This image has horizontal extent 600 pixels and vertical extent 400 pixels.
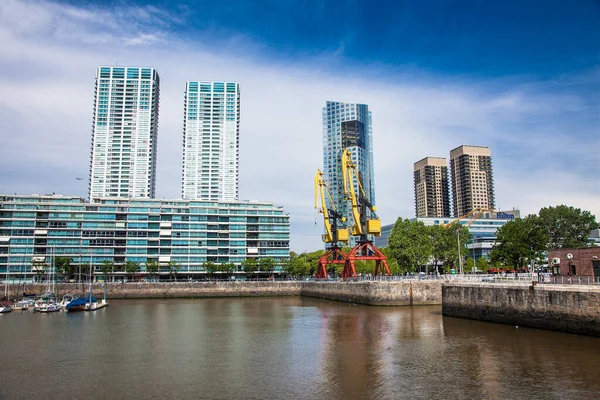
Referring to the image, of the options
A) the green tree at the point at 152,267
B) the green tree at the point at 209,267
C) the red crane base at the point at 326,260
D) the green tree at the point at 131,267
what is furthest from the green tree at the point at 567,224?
the green tree at the point at 131,267

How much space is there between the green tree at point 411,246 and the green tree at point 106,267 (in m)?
82.8

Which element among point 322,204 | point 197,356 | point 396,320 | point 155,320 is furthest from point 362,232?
point 197,356

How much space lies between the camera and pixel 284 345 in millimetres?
44906

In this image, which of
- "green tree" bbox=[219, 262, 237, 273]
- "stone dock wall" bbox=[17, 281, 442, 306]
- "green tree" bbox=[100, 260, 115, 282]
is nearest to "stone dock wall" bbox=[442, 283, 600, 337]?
"stone dock wall" bbox=[17, 281, 442, 306]

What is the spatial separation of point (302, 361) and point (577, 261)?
34216 mm

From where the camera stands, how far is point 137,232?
147 meters

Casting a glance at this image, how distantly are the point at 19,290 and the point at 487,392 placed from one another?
390 ft

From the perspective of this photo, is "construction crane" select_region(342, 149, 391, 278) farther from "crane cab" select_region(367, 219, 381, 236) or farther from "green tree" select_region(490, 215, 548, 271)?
"green tree" select_region(490, 215, 548, 271)

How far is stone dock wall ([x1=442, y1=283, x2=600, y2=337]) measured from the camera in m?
40.1

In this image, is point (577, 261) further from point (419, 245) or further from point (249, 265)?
point (249, 265)

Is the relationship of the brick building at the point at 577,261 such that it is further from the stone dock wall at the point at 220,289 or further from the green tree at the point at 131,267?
the green tree at the point at 131,267

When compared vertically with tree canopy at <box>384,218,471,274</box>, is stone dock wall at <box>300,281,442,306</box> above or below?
below

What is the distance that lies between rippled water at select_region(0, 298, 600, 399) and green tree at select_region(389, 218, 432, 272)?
4725 centimetres

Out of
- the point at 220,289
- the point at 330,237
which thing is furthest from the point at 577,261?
the point at 220,289
